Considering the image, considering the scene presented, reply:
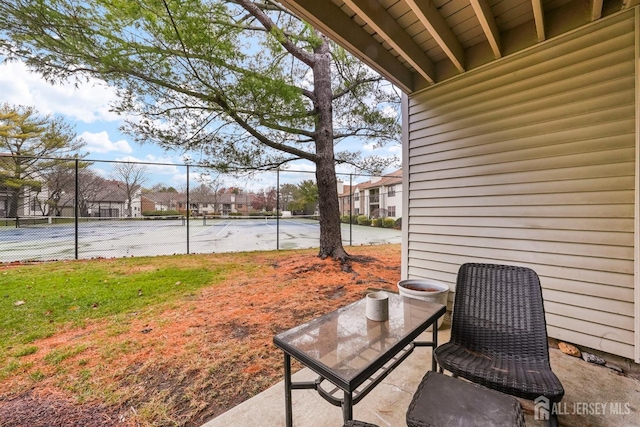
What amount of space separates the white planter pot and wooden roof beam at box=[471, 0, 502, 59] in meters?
2.20

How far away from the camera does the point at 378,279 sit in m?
4.18

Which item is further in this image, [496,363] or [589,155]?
[589,155]

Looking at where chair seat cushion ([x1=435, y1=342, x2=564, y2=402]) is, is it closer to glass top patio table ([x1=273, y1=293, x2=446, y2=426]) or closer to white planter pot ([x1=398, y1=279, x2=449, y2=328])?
glass top patio table ([x1=273, y1=293, x2=446, y2=426])

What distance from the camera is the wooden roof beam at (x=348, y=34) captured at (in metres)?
1.72

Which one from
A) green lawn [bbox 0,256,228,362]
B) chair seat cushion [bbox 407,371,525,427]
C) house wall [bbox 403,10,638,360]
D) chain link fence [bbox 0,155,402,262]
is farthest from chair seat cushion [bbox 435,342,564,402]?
chain link fence [bbox 0,155,402,262]

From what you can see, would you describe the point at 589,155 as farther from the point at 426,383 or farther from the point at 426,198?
the point at 426,383

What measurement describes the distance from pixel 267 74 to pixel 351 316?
3668 mm

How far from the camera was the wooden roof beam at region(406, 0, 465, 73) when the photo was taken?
5.73ft

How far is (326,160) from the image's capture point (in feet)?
16.9

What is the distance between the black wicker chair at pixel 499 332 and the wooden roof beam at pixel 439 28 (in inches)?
72.9

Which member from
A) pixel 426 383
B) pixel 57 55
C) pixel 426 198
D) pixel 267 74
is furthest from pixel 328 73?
pixel 426 383

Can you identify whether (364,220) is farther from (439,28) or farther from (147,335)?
(147,335)

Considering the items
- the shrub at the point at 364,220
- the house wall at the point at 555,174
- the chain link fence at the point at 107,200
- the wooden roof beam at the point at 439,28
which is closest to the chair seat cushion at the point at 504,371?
the house wall at the point at 555,174

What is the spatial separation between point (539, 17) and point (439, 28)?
68 centimetres
